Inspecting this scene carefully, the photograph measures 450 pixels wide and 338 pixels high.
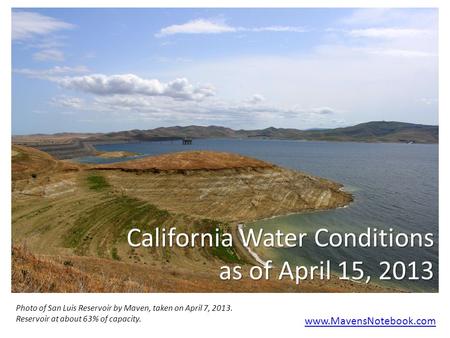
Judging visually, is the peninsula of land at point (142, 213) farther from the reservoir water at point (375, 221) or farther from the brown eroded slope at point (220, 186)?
the reservoir water at point (375, 221)

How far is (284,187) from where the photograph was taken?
224ft

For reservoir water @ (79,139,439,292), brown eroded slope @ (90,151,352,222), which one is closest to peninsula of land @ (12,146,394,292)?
brown eroded slope @ (90,151,352,222)

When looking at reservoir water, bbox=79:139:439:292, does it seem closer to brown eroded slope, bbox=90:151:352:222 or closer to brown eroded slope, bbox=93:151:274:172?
brown eroded slope, bbox=90:151:352:222

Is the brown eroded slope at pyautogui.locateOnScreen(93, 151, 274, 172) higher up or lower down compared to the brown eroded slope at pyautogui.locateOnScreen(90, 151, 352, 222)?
higher up

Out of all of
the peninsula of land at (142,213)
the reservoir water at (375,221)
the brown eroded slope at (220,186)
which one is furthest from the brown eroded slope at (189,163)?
the reservoir water at (375,221)

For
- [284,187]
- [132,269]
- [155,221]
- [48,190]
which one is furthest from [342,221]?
[48,190]

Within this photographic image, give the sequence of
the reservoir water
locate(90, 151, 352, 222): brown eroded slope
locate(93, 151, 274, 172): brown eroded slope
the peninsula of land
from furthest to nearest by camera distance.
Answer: locate(93, 151, 274, 172): brown eroded slope, locate(90, 151, 352, 222): brown eroded slope, the reservoir water, the peninsula of land

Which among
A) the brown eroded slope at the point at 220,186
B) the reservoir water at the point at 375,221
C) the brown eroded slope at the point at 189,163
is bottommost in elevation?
the reservoir water at the point at 375,221

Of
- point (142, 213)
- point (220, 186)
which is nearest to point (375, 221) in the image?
point (220, 186)

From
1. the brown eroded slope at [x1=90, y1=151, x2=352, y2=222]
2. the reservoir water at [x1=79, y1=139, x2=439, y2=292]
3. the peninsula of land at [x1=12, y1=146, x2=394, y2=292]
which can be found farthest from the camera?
the brown eroded slope at [x1=90, y1=151, x2=352, y2=222]

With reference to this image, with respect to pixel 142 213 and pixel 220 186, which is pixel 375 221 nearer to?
pixel 220 186

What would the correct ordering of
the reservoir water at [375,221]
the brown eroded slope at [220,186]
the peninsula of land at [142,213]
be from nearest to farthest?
the peninsula of land at [142,213], the reservoir water at [375,221], the brown eroded slope at [220,186]

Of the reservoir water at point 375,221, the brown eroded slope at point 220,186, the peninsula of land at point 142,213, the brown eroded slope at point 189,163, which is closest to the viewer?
the peninsula of land at point 142,213

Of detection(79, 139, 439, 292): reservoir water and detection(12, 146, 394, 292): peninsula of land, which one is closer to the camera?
detection(12, 146, 394, 292): peninsula of land
